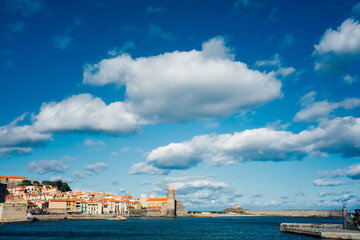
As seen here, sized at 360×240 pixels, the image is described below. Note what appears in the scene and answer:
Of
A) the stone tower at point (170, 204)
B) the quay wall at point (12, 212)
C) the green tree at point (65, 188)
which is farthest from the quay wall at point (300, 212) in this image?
the quay wall at point (12, 212)

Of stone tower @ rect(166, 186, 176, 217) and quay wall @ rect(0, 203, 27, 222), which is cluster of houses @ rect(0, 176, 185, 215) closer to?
stone tower @ rect(166, 186, 176, 217)

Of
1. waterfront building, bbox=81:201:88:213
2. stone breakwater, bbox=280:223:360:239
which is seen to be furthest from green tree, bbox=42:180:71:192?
stone breakwater, bbox=280:223:360:239

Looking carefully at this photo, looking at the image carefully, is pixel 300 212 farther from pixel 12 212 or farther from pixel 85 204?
pixel 12 212

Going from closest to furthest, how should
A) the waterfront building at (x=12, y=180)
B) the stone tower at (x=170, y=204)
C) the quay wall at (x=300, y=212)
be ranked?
the stone tower at (x=170, y=204) → the waterfront building at (x=12, y=180) → the quay wall at (x=300, y=212)

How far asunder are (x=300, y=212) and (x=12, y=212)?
16288cm

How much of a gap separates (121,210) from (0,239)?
82141 mm

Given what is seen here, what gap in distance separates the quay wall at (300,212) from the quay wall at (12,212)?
153 m

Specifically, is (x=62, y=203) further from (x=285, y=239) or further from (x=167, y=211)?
(x=285, y=239)

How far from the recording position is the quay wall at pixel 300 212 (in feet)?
573

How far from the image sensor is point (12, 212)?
59719mm

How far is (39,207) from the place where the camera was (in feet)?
318

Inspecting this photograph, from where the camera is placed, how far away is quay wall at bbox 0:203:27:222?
57062 mm

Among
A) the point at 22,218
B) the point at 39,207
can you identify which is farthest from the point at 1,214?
the point at 39,207

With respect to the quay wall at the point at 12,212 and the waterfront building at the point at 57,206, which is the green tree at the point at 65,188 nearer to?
the waterfront building at the point at 57,206
